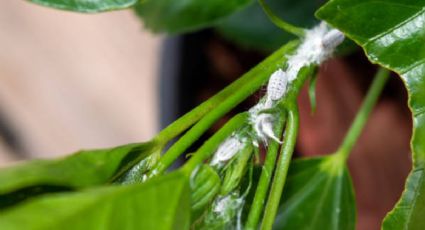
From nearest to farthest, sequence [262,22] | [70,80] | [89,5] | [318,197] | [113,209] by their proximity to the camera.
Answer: [113,209], [89,5], [318,197], [262,22], [70,80]

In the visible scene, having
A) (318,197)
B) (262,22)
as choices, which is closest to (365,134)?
(262,22)

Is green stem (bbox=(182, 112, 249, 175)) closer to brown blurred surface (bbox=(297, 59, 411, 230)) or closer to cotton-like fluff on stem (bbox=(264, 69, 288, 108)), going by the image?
cotton-like fluff on stem (bbox=(264, 69, 288, 108))

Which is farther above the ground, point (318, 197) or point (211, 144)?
point (211, 144)

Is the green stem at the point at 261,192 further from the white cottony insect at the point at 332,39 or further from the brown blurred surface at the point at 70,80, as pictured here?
the brown blurred surface at the point at 70,80

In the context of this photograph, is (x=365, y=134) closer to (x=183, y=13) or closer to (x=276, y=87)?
(x=183, y=13)

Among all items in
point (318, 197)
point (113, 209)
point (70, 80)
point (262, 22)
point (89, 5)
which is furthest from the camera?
point (70, 80)

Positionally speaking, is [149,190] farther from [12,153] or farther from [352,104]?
[12,153]

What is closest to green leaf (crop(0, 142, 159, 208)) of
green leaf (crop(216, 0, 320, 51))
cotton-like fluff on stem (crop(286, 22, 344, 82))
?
cotton-like fluff on stem (crop(286, 22, 344, 82))
